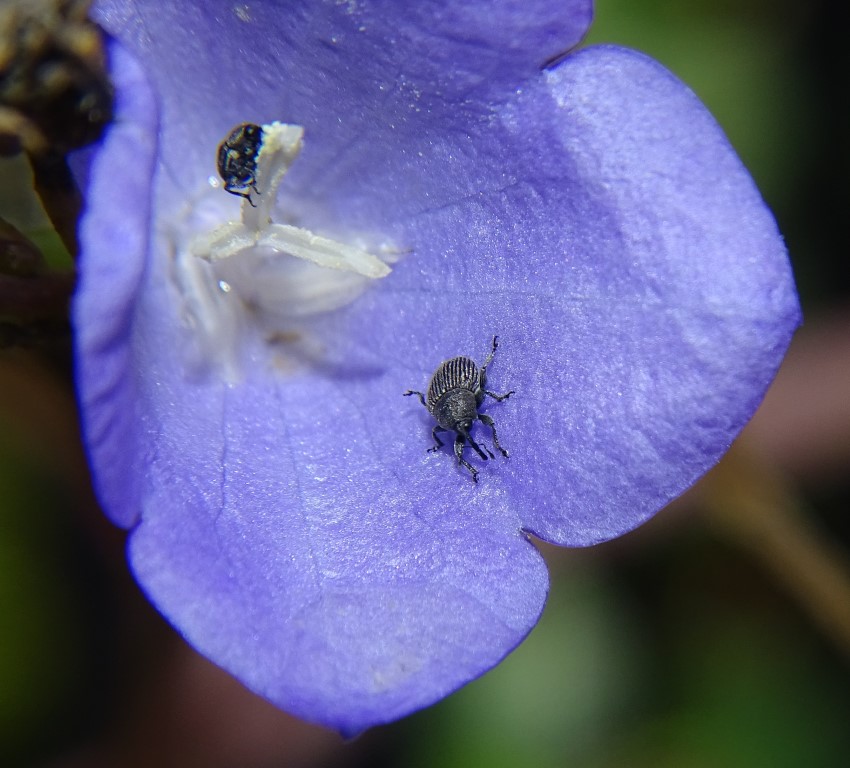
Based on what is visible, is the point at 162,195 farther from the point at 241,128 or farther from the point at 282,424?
the point at 282,424

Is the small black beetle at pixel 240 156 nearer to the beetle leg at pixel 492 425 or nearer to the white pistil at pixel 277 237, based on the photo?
the white pistil at pixel 277 237

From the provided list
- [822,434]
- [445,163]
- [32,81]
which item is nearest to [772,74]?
[822,434]

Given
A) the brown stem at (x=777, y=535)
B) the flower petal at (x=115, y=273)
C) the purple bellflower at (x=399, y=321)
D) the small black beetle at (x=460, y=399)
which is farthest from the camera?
the brown stem at (x=777, y=535)

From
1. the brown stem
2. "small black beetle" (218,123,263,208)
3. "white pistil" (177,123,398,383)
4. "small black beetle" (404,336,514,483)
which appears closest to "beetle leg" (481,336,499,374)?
"small black beetle" (404,336,514,483)

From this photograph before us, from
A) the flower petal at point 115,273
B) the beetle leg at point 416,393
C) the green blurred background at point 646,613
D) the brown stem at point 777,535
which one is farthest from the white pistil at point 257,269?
the brown stem at point 777,535

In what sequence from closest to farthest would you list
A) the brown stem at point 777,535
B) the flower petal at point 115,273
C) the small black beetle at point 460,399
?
the flower petal at point 115,273, the small black beetle at point 460,399, the brown stem at point 777,535

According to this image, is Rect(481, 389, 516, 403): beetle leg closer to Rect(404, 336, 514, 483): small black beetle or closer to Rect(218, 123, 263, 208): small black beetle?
Rect(404, 336, 514, 483): small black beetle

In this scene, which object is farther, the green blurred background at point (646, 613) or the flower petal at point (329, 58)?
the green blurred background at point (646, 613)
